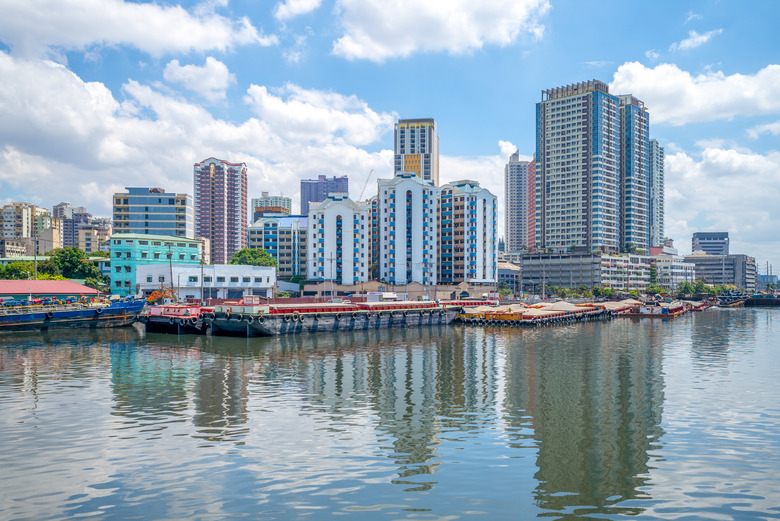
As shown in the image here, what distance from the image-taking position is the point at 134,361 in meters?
54.9

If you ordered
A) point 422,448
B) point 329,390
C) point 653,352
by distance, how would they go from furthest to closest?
point 653,352 → point 329,390 → point 422,448

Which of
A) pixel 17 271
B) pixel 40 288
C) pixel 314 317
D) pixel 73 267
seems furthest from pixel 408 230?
pixel 40 288

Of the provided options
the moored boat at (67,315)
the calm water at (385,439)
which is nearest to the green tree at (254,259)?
the moored boat at (67,315)

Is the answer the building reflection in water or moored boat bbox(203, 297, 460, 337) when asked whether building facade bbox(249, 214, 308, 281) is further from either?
the building reflection in water

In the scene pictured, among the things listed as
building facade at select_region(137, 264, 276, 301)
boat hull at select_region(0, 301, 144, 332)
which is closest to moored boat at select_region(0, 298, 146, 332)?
boat hull at select_region(0, 301, 144, 332)

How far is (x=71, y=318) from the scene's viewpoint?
3334 inches

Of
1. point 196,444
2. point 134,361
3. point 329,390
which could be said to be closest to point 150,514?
point 196,444

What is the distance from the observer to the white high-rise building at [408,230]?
183 m

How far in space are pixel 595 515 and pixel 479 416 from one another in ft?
46.9

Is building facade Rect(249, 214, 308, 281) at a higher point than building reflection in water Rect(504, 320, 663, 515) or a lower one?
higher

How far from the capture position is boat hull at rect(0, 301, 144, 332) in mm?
80000

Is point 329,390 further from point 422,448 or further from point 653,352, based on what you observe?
point 653,352

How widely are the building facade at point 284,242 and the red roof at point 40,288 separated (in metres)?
86.0

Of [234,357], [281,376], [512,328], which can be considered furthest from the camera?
[512,328]
